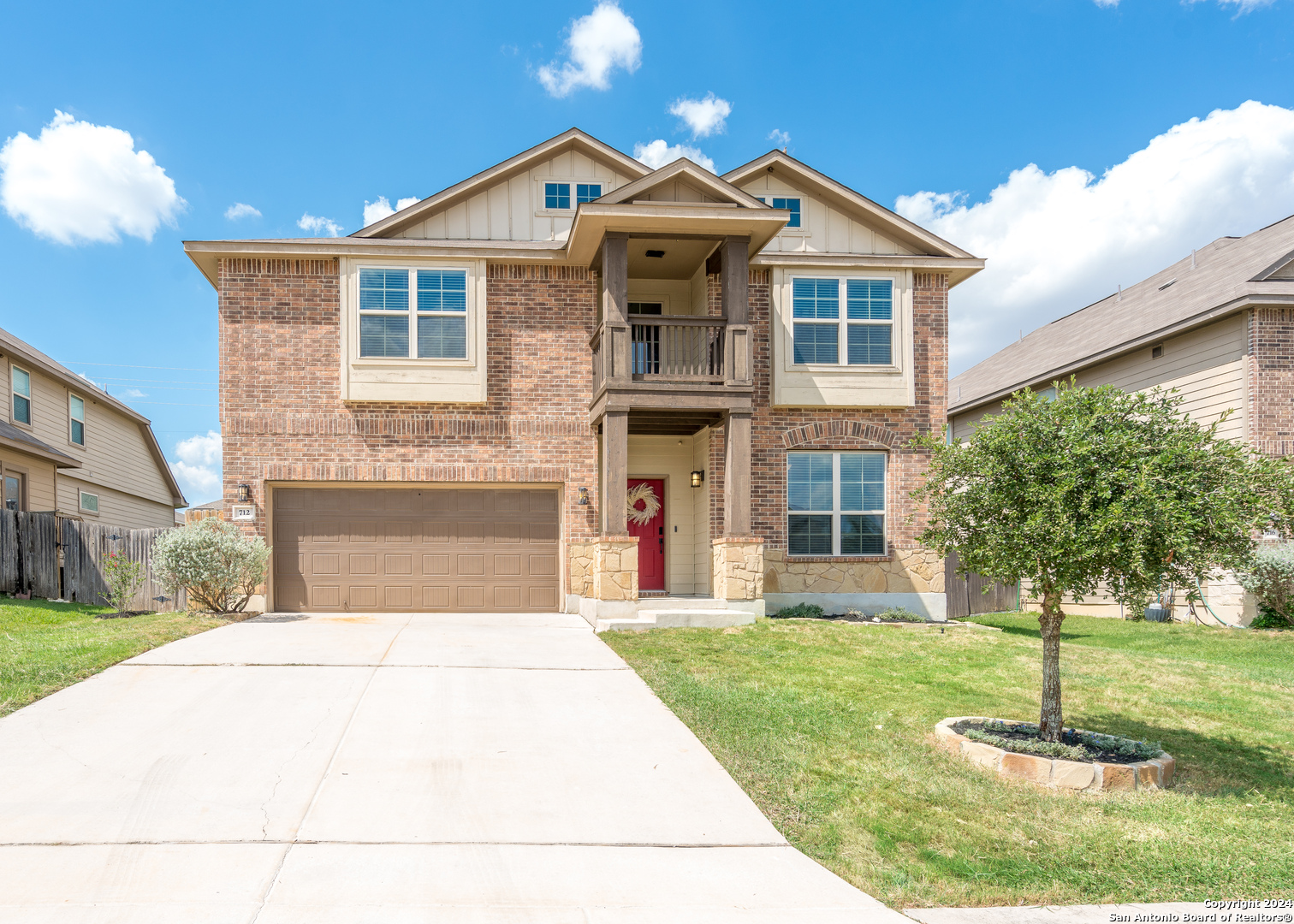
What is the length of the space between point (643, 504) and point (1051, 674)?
9.52 m

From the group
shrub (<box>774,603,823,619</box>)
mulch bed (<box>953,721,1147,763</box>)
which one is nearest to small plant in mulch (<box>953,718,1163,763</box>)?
mulch bed (<box>953,721,1147,763</box>)

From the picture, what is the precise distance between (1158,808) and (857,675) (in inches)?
147

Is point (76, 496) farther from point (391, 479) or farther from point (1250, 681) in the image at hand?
point (1250, 681)

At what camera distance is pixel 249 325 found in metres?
13.8

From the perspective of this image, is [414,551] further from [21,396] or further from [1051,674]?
[21,396]

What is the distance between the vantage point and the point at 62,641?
31.3ft

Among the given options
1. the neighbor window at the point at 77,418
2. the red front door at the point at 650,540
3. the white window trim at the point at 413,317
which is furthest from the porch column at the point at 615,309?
the neighbor window at the point at 77,418

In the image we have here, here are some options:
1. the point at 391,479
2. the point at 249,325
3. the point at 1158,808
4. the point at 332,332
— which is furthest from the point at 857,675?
the point at 249,325

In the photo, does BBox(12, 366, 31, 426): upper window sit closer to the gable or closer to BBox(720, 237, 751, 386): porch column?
the gable

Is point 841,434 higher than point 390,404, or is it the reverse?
point 390,404

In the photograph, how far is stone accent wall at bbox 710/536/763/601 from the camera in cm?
1280

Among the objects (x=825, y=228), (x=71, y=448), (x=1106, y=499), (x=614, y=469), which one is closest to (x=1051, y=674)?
(x=1106, y=499)

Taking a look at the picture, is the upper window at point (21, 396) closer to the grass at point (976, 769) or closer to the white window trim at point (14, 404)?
the white window trim at point (14, 404)

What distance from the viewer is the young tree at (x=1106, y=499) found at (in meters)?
5.64
